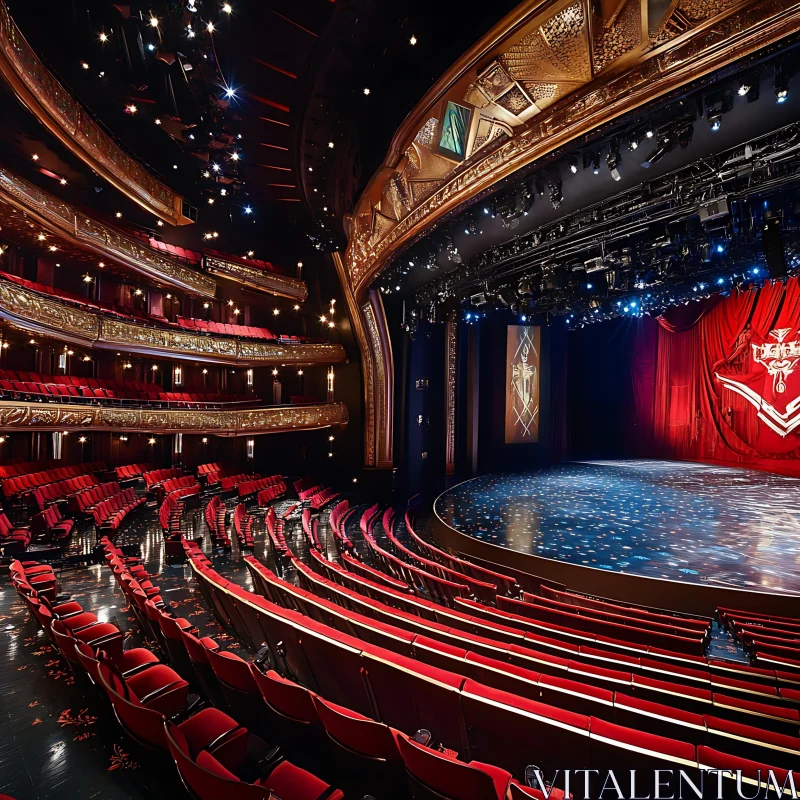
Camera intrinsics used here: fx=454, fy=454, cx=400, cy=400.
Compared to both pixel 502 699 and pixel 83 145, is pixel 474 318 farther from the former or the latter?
pixel 502 699

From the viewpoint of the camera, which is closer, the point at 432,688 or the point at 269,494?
the point at 432,688

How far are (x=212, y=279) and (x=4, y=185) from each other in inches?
162

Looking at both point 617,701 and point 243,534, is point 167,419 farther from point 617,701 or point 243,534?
point 617,701

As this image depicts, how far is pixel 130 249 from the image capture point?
7395mm

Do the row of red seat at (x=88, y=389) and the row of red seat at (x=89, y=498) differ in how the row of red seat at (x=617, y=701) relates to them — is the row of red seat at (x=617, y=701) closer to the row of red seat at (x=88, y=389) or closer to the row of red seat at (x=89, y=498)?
the row of red seat at (x=89, y=498)

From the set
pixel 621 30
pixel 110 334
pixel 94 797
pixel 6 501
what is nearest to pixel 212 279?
pixel 110 334

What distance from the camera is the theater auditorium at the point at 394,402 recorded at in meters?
1.35

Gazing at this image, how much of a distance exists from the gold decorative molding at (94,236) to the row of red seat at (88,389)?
208 cm

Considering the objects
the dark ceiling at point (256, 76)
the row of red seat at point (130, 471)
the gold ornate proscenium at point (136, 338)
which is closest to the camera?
the dark ceiling at point (256, 76)

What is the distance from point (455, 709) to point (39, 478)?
714 cm

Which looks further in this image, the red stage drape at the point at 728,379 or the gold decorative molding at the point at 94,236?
the red stage drape at the point at 728,379

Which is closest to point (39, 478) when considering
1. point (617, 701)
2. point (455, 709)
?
point (455, 709)

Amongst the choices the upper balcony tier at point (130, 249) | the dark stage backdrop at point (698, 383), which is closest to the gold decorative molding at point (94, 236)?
the upper balcony tier at point (130, 249)

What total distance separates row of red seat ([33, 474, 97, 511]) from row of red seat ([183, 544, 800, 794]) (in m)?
4.67
